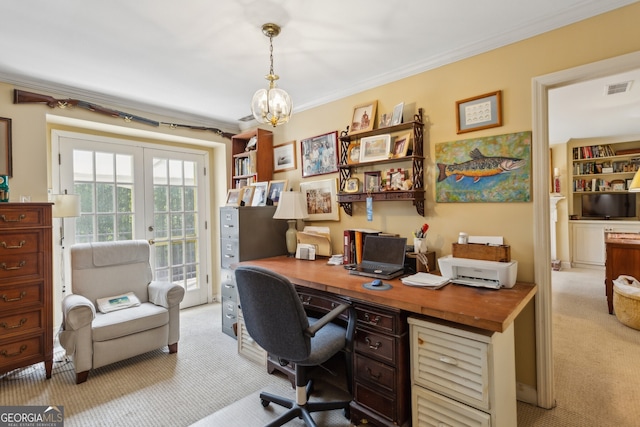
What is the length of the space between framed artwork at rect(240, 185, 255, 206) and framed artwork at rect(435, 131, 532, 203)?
6.69ft

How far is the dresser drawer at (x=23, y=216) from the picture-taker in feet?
7.23

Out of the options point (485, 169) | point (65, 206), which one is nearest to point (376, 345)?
point (485, 169)

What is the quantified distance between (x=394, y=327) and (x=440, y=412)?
17.5 inches

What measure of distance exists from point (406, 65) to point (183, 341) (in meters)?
3.18

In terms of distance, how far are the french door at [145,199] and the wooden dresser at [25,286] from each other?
879mm

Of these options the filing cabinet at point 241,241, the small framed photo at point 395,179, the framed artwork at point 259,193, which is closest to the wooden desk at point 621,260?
the small framed photo at point 395,179

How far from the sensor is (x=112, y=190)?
3.42 m

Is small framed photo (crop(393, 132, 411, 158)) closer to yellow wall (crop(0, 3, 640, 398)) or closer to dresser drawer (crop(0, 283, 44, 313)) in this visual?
yellow wall (crop(0, 3, 640, 398))

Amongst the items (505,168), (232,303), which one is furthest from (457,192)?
(232,303)

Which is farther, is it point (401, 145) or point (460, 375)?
point (401, 145)

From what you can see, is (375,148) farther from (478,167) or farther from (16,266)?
(16,266)

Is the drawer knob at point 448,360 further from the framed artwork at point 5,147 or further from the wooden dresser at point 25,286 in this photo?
the framed artwork at point 5,147

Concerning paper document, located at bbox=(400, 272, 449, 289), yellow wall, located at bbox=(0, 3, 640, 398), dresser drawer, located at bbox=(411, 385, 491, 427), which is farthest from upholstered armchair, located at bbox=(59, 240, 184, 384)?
dresser drawer, located at bbox=(411, 385, 491, 427)

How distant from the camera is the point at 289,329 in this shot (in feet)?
5.15
